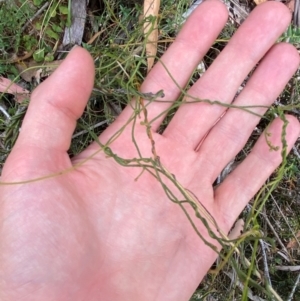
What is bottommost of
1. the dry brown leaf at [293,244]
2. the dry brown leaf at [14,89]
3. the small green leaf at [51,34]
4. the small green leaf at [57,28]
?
the dry brown leaf at [293,244]

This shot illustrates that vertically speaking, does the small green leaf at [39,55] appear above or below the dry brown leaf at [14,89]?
above

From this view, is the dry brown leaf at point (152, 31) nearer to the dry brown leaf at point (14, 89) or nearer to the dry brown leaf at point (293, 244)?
the dry brown leaf at point (14, 89)

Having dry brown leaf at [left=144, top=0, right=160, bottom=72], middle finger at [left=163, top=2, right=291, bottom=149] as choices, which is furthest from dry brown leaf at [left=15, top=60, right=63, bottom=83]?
middle finger at [left=163, top=2, right=291, bottom=149]

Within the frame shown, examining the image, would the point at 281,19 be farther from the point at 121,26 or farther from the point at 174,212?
the point at 174,212

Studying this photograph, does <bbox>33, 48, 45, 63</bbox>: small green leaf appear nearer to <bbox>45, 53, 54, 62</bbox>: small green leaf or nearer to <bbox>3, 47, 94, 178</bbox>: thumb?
<bbox>45, 53, 54, 62</bbox>: small green leaf

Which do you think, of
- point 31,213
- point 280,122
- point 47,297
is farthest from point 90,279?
point 280,122

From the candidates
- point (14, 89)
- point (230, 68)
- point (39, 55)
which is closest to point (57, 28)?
point (39, 55)

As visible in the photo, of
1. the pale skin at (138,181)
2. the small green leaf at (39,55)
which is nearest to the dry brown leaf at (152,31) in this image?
the pale skin at (138,181)
